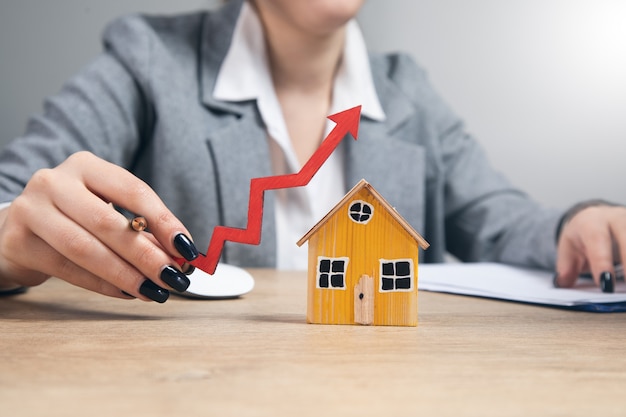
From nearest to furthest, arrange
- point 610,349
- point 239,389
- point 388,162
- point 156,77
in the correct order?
point 239,389, point 610,349, point 156,77, point 388,162

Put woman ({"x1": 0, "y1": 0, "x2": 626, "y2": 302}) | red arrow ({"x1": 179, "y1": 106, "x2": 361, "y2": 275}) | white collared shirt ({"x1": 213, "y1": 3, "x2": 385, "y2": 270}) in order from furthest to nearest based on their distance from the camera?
white collared shirt ({"x1": 213, "y1": 3, "x2": 385, "y2": 270}) → woman ({"x1": 0, "y1": 0, "x2": 626, "y2": 302}) → red arrow ({"x1": 179, "y1": 106, "x2": 361, "y2": 275})

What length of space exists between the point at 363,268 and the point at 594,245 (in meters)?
0.46

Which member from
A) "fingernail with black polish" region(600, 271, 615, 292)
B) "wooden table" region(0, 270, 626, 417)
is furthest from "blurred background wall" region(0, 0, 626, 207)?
"wooden table" region(0, 270, 626, 417)

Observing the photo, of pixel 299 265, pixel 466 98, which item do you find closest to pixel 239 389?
pixel 299 265

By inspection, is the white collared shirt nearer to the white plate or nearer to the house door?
the white plate

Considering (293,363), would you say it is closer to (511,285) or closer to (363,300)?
(363,300)

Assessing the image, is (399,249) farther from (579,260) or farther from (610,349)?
(579,260)

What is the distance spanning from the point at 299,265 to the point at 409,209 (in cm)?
27

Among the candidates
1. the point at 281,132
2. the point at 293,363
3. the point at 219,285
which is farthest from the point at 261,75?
the point at 293,363

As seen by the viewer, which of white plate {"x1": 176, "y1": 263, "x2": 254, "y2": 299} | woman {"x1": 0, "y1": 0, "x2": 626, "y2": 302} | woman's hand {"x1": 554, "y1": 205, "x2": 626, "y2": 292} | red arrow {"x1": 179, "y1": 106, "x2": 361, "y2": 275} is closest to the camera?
red arrow {"x1": 179, "y1": 106, "x2": 361, "y2": 275}

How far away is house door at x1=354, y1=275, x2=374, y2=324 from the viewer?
0.60 meters

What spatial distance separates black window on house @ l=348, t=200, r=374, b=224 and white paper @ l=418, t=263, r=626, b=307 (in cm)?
29

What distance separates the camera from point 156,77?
49.5 inches

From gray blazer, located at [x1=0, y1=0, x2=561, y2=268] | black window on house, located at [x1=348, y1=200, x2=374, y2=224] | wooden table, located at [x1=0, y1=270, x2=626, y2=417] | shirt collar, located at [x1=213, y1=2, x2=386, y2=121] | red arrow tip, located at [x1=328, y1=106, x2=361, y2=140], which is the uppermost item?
shirt collar, located at [x1=213, y1=2, x2=386, y2=121]
